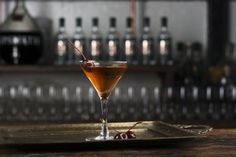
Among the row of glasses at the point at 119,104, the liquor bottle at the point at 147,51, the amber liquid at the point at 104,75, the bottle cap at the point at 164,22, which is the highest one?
the bottle cap at the point at 164,22

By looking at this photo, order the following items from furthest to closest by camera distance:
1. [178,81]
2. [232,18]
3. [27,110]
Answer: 1. [232,18]
2. [178,81]
3. [27,110]

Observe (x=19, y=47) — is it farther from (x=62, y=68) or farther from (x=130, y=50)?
(x=130, y=50)

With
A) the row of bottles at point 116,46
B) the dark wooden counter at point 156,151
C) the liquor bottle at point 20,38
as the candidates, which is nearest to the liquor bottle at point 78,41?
the row of bottles at point 116,46

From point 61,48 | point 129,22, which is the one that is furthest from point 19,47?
point 129,22

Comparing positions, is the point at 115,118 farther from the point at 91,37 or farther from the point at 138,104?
the point at 91,37

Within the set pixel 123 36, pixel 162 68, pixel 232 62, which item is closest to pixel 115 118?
pixel 162 68

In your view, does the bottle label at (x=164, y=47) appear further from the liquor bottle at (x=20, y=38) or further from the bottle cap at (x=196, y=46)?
the liquor bottle at (x=20, y=38)
